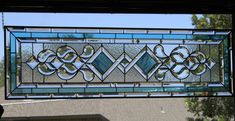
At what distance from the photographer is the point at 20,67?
2.63 metres

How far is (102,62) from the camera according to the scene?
274cm

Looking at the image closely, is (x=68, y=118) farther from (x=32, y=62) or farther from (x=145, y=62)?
(x=145, y=62)

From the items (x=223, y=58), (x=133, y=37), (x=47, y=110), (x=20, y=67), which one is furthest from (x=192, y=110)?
(x=20, y=67)

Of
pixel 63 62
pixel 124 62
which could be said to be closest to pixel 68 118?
pixel 63 62

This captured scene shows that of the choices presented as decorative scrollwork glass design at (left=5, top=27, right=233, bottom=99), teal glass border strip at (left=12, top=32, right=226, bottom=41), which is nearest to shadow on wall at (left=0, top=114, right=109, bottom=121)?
decorative scrollwork glass design at (left=5, top=27, right=233, bottom=99)

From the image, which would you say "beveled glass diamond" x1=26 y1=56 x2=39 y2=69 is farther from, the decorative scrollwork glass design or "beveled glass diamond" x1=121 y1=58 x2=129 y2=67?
"beveled glass diamond" x1=121 y1=58 x2=129 y2=67

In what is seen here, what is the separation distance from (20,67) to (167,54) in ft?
2.89

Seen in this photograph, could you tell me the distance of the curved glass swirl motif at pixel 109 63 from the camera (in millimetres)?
2695

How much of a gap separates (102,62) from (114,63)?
0.24 feet

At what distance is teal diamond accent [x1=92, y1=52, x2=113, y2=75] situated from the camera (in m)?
2.74

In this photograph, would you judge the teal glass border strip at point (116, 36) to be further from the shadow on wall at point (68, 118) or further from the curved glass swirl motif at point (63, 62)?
the shadow on wall at point (68, 118)

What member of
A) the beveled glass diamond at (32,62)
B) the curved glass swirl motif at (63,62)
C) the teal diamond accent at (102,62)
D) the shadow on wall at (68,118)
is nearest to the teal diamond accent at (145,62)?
the teal diamond accent at (102,62)
